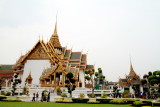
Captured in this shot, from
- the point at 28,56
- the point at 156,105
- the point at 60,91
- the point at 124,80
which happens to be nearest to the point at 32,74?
the point at 28,56

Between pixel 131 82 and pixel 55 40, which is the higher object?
pixel 55 40

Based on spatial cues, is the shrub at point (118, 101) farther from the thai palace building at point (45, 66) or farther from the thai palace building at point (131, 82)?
the thai palace building at point (131, 82)

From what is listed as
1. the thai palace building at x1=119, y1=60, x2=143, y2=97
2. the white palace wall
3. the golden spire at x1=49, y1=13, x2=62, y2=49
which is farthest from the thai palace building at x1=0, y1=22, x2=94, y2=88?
the thai palace building at x1=119, y1=60, x2=143, y2=97

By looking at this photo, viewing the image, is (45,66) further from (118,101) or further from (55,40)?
(118,101)

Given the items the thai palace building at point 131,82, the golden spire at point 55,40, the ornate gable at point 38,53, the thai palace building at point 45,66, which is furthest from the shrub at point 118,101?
the golden spire at point 55,40

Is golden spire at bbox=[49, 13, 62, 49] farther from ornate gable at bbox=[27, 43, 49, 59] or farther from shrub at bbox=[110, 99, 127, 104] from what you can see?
shrub at bbox=[110, 99, 127, 104]

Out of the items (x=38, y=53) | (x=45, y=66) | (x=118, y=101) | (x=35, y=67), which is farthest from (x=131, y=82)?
(x=118, y=101)

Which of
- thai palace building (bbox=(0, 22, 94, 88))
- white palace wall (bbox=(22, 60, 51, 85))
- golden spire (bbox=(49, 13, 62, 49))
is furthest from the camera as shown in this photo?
golden spire (bbox=(49, 13, 62, 49))

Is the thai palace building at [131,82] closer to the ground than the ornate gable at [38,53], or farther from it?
closer to the ground

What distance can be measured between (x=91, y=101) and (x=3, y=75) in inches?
945

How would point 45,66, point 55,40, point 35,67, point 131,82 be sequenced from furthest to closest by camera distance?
point 55,40, point 131,82, point 35,67, point 45,66

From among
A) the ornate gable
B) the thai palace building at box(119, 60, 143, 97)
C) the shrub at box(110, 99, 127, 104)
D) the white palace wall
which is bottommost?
the shrub at box(110, 99, 127, 104)

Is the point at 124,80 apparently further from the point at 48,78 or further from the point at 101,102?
the point at 101,102

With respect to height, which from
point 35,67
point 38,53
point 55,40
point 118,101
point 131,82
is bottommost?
point 118,101
